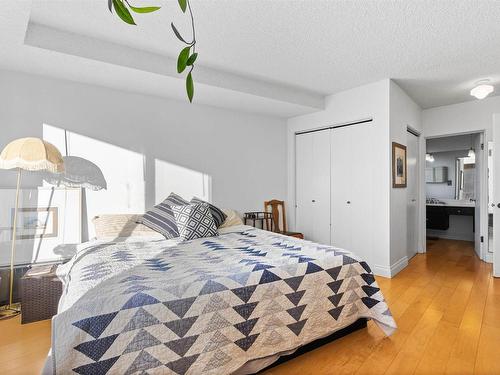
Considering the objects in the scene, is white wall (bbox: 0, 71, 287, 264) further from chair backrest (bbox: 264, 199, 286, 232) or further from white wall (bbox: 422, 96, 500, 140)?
white wall (bbox: 422, 96, 500, 140)

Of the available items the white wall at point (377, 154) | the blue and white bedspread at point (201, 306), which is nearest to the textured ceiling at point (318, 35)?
the white wall at point (377, 154)

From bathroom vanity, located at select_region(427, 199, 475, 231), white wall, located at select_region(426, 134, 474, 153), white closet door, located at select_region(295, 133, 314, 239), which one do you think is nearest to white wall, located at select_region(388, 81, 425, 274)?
white closet door, located at select_region(295, 133, 314, 239)

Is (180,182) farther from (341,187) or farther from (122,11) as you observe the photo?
(122,11)

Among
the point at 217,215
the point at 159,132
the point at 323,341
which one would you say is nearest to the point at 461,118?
the point at 217,215

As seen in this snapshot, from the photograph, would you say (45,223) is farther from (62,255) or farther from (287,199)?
(287,199)

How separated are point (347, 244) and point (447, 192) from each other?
3704 mm

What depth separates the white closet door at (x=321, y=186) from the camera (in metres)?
4.62

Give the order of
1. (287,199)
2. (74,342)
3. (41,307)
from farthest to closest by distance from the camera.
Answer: (287,199)
(41,307)
(74,342)

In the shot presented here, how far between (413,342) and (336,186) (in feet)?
8.30

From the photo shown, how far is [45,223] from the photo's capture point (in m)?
3.03

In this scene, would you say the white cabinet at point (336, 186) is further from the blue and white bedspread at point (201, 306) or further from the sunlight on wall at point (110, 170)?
the sunlight on wall at point (110, 170)

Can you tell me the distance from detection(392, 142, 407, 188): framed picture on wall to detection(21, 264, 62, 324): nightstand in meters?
3.89

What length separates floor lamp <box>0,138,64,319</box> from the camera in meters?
2.56

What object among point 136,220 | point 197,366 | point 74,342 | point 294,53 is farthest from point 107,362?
point 294,53
